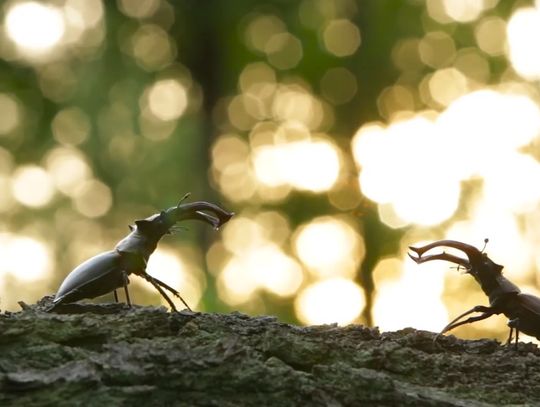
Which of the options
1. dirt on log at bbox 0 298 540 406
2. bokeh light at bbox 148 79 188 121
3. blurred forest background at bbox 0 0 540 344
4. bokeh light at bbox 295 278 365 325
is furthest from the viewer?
bokeh light at bbox 148 79 188 121

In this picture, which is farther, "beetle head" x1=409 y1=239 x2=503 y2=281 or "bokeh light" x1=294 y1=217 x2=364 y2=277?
"bokeh light" x1=294 y1=217 x2=364 y2=277

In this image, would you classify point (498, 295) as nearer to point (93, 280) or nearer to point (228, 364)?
point (228, 364)

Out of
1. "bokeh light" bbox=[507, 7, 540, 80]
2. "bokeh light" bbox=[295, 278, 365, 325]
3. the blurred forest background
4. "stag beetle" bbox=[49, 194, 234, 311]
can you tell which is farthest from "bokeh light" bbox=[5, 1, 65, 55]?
"stag beetle" bbox=[49, 194, 234, 311]

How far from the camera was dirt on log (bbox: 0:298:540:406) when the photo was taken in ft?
8.53

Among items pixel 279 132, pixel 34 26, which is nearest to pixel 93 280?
pixel 279 132

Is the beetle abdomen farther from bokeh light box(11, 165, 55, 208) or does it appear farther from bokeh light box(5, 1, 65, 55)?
bokeh light box(5, 1, 65, 55)

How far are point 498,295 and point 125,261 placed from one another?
1554mm

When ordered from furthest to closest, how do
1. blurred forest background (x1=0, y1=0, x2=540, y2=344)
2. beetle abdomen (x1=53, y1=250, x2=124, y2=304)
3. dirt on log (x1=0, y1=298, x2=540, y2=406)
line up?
1. blurred forest background (x1=0, y1=0, x2=540, y2=344)
2. beetle abdomen (x1=53, y1=250, x2=124, y2=304)
3. dirt on log (x1=0, y1=298, x2=540, y2=406)

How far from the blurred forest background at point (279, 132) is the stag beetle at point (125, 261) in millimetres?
12980

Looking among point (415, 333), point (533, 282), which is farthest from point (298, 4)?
point (415, 333)

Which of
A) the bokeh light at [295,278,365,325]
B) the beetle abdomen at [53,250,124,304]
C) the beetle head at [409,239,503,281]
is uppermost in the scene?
the bokeh light at [295,278,365,325]

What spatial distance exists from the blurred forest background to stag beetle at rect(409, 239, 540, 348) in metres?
13.0

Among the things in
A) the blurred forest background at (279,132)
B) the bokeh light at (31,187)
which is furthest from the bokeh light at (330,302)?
the bokeh light at (31,187)

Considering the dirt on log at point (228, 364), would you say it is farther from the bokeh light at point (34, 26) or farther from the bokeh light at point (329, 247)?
the bokeh light at point (34, 26)
